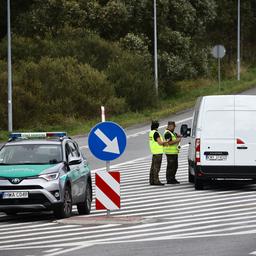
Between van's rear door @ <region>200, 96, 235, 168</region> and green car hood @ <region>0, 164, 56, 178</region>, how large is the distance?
21.0 ft

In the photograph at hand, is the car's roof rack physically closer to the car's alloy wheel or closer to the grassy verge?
the car's alloy wheel

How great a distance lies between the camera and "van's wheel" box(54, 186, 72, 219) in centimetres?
1769

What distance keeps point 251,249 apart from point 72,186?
5876 mm

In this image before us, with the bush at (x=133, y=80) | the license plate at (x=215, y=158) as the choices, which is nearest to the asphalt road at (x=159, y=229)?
the license plate at (x=215, y=158)

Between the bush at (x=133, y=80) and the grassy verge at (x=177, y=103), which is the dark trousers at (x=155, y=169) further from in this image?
the bush at (x=133, y=80)

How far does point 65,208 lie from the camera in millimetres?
17891

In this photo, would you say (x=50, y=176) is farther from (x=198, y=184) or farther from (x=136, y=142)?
(x=136, y=142)

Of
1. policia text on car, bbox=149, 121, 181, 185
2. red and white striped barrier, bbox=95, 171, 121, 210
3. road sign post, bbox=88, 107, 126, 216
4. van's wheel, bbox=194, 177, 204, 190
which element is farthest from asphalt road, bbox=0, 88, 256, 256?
road sign post, bbox=88, 107, 126, 216

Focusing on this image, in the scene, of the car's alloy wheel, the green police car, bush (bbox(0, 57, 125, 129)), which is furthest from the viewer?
bush (bbox(0, 57, 125, 129))

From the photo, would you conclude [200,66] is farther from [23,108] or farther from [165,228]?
[165,228]

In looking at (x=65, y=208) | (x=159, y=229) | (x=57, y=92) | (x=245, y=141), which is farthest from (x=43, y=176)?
(x=57, y=92)

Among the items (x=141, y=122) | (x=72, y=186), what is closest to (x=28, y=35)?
(x=141, y=122)

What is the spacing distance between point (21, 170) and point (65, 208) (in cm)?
108

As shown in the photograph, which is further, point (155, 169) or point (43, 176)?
point (155, 169)
